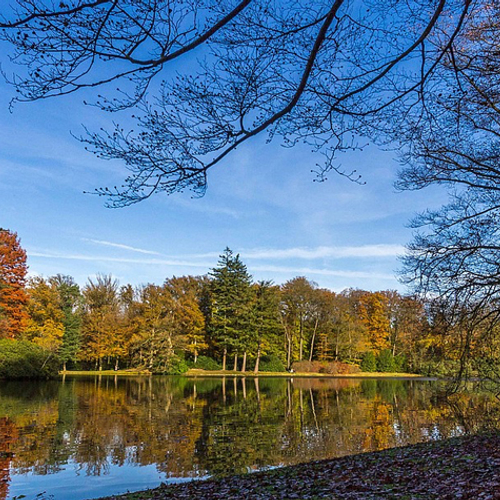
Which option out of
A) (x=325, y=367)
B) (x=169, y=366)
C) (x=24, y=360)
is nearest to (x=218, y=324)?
(x=169, y=366)

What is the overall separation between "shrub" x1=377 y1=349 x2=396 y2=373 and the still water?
2293 cm

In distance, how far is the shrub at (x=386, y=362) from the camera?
132 feet

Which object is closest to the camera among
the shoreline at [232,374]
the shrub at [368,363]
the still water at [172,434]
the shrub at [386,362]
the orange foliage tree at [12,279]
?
the still water at [172,434]

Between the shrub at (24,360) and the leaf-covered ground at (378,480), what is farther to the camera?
the shrub at (24,360)

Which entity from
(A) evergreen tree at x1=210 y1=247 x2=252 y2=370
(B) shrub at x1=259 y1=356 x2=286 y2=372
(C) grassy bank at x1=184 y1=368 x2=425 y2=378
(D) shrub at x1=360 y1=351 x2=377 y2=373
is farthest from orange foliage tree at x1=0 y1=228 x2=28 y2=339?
(D) shrub at x1=360 y1=351 x2=377 y2=373

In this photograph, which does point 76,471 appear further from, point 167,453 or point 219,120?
point 219,120

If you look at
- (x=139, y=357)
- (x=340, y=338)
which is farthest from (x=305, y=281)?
(x=139, y=357)

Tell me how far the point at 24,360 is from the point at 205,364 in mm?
16308

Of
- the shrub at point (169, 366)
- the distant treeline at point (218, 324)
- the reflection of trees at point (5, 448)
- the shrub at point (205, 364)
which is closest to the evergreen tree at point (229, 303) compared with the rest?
the distant treeline at point (218, 324)

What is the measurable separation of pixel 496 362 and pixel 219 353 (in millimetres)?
30977

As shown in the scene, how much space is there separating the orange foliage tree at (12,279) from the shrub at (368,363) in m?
27.4

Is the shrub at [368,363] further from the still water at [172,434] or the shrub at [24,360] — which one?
the shrub at [24,360]

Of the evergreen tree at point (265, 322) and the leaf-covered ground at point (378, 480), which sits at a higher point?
the evergreen tree at point (265, 322)

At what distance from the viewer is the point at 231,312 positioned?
38.8 m
